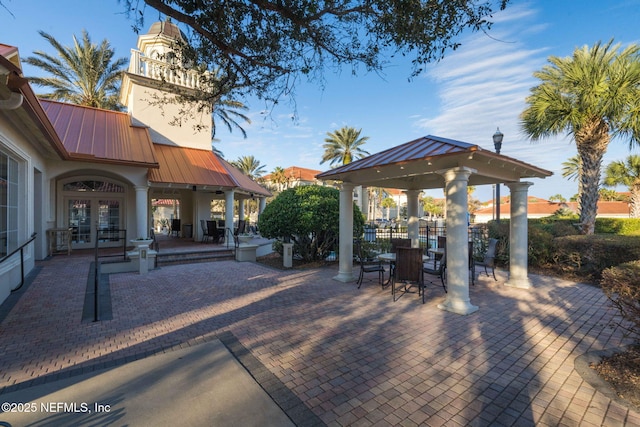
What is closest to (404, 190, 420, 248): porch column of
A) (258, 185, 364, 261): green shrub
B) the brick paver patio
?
(258, 185, 364, 261): green shrub

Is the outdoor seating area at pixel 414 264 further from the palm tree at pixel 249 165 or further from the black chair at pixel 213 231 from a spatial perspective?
the palm tree at pixel 249 165

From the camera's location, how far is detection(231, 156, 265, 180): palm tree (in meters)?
41.5

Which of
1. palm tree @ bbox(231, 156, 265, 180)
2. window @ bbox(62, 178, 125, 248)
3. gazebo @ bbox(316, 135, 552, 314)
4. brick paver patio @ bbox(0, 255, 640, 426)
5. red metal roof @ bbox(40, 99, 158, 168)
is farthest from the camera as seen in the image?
palm tree @ bbox(231, 156, 265, 180)

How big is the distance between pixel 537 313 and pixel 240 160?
40.5m

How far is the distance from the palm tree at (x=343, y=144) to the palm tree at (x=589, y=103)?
66.4ft

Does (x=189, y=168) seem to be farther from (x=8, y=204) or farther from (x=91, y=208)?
(x=8, y=204)

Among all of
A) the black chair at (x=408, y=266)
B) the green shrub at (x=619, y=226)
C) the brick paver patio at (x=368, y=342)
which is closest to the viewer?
the brick paver patio at (x=368, y=342)

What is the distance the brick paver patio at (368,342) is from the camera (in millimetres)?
2801

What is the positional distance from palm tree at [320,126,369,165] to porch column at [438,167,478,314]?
86.4 feet

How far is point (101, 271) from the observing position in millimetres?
8664

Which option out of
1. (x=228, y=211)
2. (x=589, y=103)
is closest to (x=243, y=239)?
(x=228, y=211)

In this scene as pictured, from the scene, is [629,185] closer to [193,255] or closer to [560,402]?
[560,402]

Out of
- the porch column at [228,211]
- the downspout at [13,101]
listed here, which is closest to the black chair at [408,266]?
the downspout at [13,101]

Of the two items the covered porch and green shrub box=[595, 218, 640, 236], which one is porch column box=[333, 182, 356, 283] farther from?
green shrub box=[595, 218, 640, 236]
